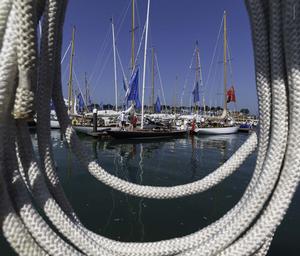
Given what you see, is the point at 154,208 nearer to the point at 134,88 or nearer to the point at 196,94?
the point at 134,88

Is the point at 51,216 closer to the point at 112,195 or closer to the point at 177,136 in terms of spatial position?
the point at 112,195

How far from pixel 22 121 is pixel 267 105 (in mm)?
1009

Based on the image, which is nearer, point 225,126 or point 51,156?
point 51,156

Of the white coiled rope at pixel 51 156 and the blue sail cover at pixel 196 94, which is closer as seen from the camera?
the white coiled rope at pixel 51 156

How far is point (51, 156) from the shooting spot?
48.5 inches

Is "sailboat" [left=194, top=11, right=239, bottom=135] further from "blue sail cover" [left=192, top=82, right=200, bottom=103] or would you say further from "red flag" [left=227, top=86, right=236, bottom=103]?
"blue sail cover" [left=192, top=82, right=200, bottom=103]

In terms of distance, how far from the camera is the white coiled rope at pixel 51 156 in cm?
98

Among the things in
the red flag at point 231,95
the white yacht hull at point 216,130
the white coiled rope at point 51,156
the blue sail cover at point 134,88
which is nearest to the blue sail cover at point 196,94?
the red flag at point 231,95

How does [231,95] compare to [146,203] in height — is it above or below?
above

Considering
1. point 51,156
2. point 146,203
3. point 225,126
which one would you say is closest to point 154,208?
point 146,203

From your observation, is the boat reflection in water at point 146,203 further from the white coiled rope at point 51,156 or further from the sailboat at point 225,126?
the sailboat at point 225,126

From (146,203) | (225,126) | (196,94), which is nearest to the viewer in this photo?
(146,203)

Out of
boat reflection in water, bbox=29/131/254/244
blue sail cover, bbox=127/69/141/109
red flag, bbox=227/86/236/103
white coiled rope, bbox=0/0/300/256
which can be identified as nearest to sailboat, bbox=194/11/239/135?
red flag, bbox=227/86/236/103

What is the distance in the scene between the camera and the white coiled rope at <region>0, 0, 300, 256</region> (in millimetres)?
979
